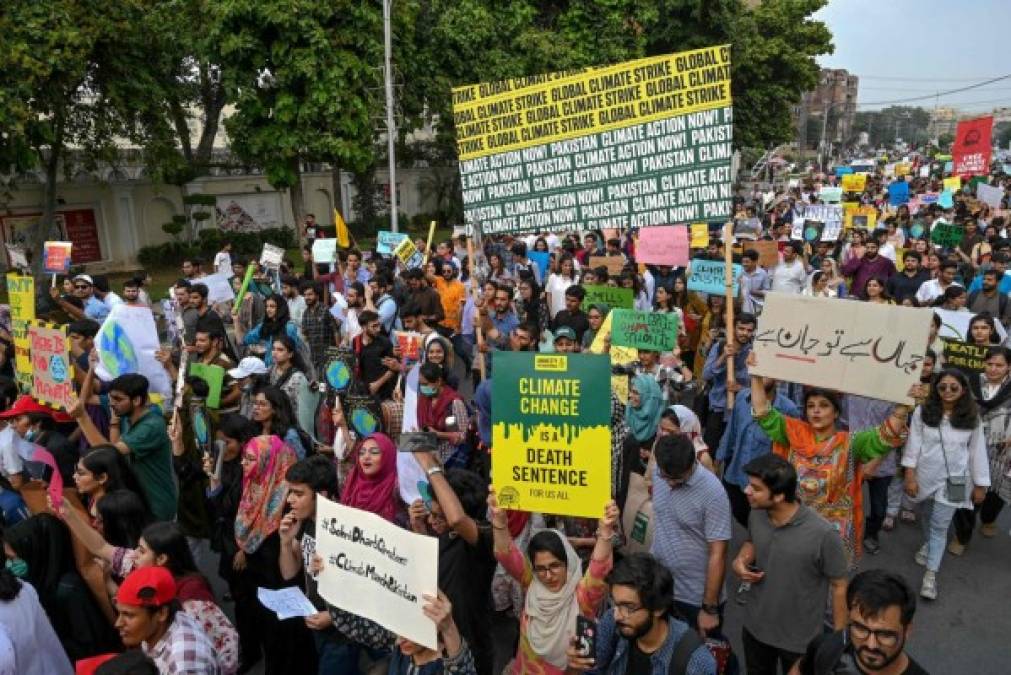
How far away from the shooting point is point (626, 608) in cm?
281

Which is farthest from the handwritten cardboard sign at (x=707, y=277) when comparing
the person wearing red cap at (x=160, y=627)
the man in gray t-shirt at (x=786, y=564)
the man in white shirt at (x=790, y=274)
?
the person wearing red cap at (x=160, y=627)

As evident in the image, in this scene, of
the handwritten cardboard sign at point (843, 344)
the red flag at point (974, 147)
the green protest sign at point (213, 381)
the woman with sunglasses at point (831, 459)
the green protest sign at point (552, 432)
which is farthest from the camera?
the red flag at point (974, 147)

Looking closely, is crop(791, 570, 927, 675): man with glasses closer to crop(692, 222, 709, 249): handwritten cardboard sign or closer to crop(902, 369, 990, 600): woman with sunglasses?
crop(902, 369, 990, 600): woman with sunglasses

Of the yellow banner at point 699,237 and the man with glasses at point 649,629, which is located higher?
the yellow banner at point 699,237

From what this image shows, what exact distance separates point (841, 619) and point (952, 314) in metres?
5.37

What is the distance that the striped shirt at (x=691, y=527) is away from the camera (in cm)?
365

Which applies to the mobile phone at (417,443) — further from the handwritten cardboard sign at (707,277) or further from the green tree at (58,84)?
the green tree at (58,84)

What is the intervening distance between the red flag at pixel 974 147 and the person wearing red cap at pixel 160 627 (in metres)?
20.1

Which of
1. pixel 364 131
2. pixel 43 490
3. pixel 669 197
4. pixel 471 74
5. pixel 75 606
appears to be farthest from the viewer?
pixel 471 74

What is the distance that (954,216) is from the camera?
16.9m

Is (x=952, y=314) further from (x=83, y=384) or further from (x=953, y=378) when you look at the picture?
(x=83, y=384)

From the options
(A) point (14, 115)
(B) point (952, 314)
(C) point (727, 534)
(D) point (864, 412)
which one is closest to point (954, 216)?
(B) point (952, 314)

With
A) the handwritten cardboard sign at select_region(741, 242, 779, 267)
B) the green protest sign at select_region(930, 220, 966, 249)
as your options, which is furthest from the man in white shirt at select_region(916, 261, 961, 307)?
the green protest sign at select_region(930, 220, 966, 249)

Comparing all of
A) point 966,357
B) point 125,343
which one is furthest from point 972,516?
point 125,343
